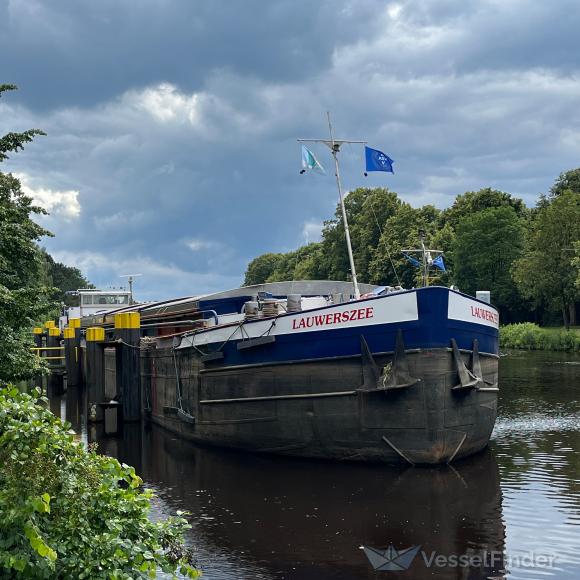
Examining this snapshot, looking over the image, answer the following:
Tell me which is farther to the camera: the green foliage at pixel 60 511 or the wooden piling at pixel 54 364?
the wooden piling at pixel 54 364

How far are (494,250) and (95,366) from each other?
2017 inches

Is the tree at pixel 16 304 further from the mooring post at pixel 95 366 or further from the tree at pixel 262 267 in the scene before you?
the tree at pixel 262 267

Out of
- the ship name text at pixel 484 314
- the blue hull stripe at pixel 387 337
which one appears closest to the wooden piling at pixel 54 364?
the blue hull stripe at pixel 387 337

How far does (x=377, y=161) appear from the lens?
18.7m

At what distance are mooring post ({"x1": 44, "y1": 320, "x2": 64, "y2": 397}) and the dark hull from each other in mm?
24230

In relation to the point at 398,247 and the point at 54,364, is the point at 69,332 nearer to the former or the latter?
the point at 54,364

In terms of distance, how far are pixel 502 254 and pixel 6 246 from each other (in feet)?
211

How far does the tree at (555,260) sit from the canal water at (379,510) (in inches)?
1669

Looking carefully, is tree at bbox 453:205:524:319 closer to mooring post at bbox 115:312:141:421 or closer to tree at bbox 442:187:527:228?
tree at bbox 442:187:527:228

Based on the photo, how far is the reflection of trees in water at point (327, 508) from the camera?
1086 cm

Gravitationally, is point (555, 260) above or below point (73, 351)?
above

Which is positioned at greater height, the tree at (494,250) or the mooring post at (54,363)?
the tree at (494,250)

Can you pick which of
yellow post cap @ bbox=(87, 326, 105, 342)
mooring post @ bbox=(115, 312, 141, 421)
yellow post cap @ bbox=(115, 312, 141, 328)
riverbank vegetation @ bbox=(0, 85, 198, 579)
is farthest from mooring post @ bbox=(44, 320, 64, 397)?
riverbank vegetation @ bbox=(0, 85, 198, 579)

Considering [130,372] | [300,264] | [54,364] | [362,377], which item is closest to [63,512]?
[362,377]
